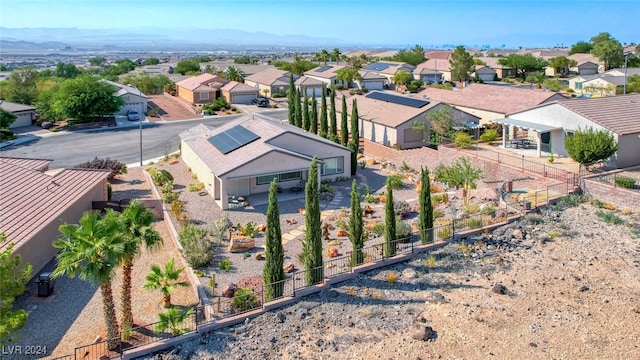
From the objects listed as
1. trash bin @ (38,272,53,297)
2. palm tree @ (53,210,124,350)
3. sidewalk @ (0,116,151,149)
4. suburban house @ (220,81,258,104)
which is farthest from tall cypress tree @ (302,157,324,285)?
suburban house @ (220,81,258,104)

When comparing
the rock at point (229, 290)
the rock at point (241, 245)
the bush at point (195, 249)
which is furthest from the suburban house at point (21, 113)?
the rock at point (229, 290)

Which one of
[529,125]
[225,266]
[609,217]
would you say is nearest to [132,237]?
[225,266]

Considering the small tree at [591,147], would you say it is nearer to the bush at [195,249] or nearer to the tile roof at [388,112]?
the tile roof at [388,112]

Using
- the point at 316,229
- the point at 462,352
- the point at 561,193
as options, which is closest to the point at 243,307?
the point at 316,229

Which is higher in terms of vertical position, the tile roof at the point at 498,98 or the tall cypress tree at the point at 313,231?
the tile roof at the point at 498,98

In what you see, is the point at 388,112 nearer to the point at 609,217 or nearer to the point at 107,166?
the point at 107,166
